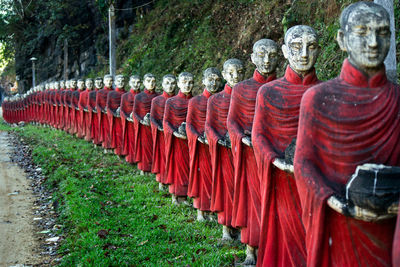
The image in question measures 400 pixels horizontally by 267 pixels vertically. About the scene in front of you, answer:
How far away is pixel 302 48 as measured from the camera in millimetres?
4328

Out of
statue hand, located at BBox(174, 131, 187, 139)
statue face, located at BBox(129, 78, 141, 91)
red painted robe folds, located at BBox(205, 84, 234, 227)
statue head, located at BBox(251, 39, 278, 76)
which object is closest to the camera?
statue head, located at BBox(251, 39, 278, 76)

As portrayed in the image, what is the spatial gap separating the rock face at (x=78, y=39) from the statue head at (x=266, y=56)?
75.1ft

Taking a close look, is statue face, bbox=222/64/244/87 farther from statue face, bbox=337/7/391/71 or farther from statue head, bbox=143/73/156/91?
statue head, bbox=143/73/156/91

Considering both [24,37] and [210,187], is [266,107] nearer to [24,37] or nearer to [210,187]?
[210,187]

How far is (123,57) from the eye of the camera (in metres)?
27.9

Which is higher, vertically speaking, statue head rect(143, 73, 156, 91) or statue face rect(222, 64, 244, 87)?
statue face rect(222, 64, 244, 87)

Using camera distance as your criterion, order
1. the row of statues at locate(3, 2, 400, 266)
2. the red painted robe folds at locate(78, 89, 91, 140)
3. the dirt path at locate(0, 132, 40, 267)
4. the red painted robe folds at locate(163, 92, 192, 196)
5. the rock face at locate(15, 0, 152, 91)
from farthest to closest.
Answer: the rock face at locate(15, 0, 152, 91), the red painted robe folds at locate(78, 89, 91, 140), the red painted robe folds at locate(163, 92, 192, 196), the dirt path at locate(0, 132, 40, 267), the row of statues at locate(3, 2, 400, 266)

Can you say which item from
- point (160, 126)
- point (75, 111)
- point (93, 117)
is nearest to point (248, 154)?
point (160, 126)

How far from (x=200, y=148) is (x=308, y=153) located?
14.0 ft

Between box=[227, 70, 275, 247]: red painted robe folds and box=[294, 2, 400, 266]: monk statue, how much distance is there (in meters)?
1.94

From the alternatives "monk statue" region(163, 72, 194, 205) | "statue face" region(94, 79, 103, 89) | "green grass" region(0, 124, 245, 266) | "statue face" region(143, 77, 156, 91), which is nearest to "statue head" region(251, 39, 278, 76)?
"green grass" region(0, 124, 245, 266)

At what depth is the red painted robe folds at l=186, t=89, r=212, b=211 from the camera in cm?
751

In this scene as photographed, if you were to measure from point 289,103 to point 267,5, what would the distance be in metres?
11.1

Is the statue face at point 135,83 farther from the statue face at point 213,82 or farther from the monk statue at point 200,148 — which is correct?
the statue face at point 213,82
